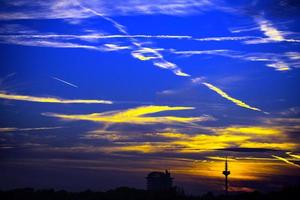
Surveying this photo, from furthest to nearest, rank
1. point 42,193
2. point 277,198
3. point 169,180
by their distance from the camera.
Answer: point 169,180 → point 42,193 → point 277,198

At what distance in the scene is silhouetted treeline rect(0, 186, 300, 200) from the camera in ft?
159

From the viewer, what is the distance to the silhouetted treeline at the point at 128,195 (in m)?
48.5

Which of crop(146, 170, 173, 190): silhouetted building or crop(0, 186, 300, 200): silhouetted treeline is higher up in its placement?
crop(146, 170, 173, 190): silhouetted building

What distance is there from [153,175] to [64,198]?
38320mm

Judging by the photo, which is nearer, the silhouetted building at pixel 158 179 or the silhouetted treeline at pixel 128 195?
the silhouetted treeline at pixel 128 195

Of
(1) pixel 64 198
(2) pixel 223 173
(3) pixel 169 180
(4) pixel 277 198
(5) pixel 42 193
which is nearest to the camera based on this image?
(4) pixel 277 198

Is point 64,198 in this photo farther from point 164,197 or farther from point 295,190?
point 295,190

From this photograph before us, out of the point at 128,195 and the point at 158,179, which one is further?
the point at 158,179

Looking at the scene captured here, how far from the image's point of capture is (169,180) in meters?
94.6

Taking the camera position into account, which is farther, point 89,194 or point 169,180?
point 169,180

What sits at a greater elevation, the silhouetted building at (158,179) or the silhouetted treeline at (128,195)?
the silhouetted building at (158,179)

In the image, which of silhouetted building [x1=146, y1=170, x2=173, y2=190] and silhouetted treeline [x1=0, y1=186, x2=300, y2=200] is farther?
silhouetted building [x1=146, y1=170, x2=173, y2=190]

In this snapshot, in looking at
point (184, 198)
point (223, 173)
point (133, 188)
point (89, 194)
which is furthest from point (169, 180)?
point (184, 198)

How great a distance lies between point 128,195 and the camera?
58188 mm
